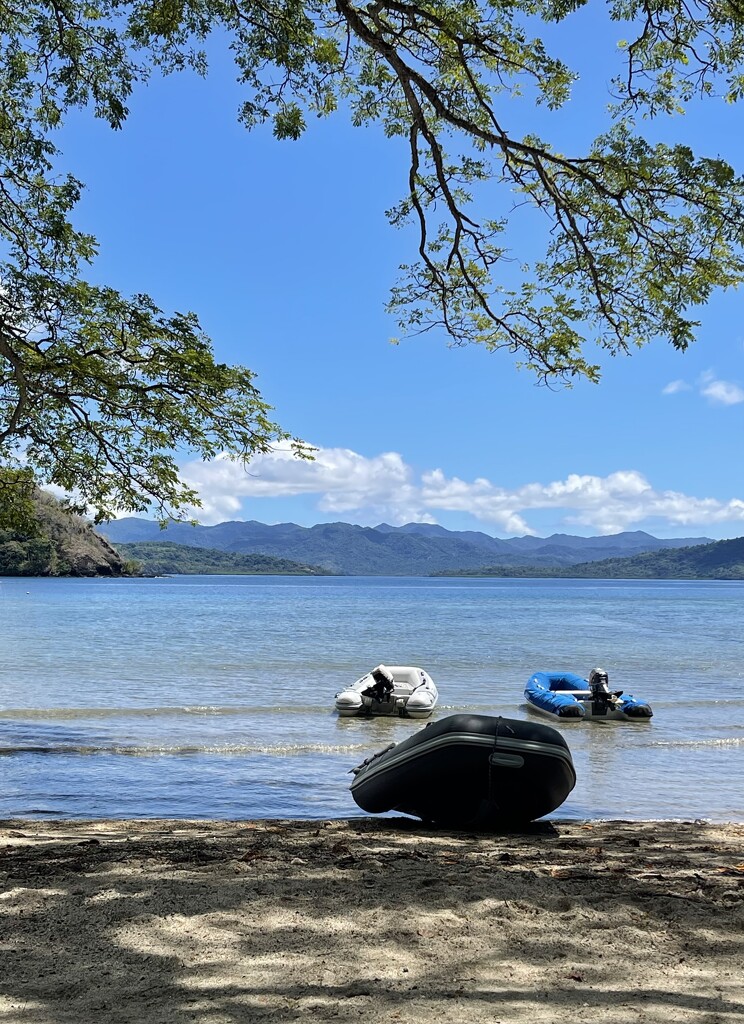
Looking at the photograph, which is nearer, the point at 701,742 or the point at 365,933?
the point at 365,933

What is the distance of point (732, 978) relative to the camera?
3449 millimetres

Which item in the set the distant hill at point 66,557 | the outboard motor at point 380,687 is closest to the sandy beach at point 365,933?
the outboard motor at point 380,687

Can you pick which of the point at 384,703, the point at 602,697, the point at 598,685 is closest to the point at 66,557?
the point at 384,703

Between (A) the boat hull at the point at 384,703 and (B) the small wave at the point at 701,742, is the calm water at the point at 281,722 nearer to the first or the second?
(B) the small wave at the point at 701,742

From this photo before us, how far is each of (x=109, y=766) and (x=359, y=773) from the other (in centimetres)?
497

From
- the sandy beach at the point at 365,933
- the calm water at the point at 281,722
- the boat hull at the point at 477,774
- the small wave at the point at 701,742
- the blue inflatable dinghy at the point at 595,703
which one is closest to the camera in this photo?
the sandy beach at the point at 365,933

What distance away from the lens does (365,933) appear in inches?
156

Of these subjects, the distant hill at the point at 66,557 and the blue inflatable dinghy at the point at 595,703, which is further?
the distant hill at the point at 66,557

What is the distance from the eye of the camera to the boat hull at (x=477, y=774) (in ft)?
21.9

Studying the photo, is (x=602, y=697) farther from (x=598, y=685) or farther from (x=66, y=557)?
(x=66, y=557)

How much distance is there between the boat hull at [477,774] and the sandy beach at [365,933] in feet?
2.46

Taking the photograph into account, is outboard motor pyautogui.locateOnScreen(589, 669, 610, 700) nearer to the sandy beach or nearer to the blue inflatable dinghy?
the blue inflatable dinghy

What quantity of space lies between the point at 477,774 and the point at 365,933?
115 inches

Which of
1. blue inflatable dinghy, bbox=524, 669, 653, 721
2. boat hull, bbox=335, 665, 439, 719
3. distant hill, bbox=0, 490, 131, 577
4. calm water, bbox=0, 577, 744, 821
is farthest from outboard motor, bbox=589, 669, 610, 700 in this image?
distant hill, bbox=0, 490, 131, 577
